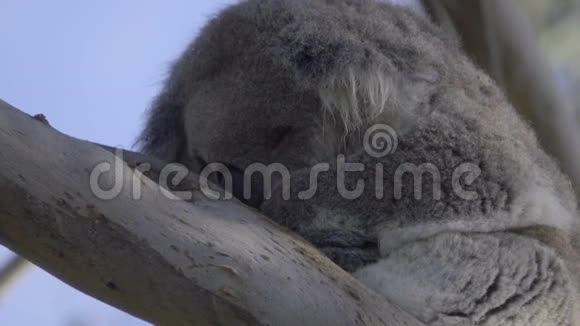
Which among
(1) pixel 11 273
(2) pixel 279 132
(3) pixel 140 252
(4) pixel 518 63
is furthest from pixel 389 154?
(1) pixel 11 273

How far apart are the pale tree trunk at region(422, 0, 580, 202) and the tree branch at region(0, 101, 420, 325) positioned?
253cm

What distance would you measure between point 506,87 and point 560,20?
90.5 inches

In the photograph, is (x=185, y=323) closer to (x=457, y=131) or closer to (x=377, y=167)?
(x=377, y=167)

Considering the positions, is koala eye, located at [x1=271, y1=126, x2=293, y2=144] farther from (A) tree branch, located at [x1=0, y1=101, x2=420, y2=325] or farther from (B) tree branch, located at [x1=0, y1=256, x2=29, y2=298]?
(B) tree branch, located at [x1=0, y1=256, x2=29, y2=298]

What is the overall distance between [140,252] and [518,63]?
2941 mm

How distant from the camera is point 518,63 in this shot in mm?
4555

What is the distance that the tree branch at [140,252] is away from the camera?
2070 millimetres

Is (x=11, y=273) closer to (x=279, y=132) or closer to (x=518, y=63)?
(x=279, y=132)

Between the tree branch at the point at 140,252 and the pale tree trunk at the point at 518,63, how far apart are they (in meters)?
2.53

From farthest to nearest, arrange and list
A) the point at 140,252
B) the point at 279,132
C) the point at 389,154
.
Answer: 1. the point at 279,132
2. the point at 389,154
3. the point at 140,252

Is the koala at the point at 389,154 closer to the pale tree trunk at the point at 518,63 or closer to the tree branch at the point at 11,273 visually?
the pale tree trunk at the point at 518,63

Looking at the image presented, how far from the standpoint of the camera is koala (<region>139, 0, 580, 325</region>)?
2518 mm

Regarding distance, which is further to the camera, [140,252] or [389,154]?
[389,154]

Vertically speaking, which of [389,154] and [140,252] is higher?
[389,154]
